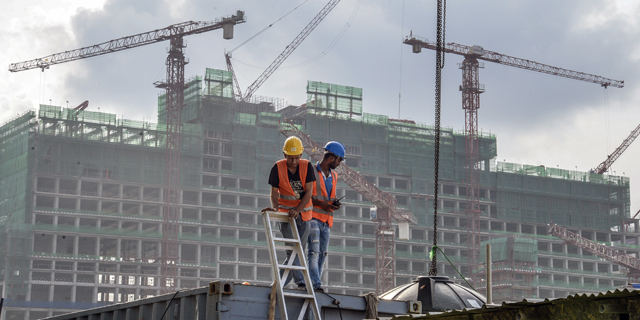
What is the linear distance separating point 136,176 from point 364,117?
135ft

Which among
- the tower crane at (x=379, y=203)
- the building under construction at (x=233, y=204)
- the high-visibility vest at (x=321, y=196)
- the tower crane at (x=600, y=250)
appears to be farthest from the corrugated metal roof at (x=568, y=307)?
the tower crane at (x=600, y=250)

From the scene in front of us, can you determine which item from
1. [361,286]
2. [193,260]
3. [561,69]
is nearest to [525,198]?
[561,69]

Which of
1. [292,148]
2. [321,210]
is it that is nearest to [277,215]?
[292,148]

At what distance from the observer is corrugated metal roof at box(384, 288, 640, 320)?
22.4 feet

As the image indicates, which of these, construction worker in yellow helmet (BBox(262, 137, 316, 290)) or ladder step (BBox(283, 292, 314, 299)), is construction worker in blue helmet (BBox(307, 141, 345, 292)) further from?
ladder step (BBox(283, 292, 314, 299))

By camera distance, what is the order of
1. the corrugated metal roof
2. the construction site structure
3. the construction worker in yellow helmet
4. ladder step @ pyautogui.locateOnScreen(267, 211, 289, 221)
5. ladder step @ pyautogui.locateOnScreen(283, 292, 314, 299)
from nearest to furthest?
the corrugated metal roof → ladder step @ pyautogui.locateOnScreen(283, 292, 314, 299) → ladder step @ pyautogui.locateOnScreen(267, 211, 289, 221) → the construction worker in yellow helmet → the construction site structure

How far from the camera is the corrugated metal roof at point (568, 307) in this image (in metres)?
6.81

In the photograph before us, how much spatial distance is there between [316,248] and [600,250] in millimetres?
148355

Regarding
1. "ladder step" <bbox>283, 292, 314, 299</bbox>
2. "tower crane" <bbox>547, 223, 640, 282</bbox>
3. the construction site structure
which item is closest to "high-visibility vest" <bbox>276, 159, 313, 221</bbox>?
"ladder step" <bbox>283, 292, 314, 299</bbox>

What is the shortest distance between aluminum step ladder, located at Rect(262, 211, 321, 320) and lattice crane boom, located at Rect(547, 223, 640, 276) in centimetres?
14558

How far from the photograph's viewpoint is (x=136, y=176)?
419ft

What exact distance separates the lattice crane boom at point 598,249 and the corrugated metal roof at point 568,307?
486 ft

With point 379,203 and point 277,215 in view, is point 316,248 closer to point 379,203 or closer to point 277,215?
point 277,215

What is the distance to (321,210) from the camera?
1182 cm
